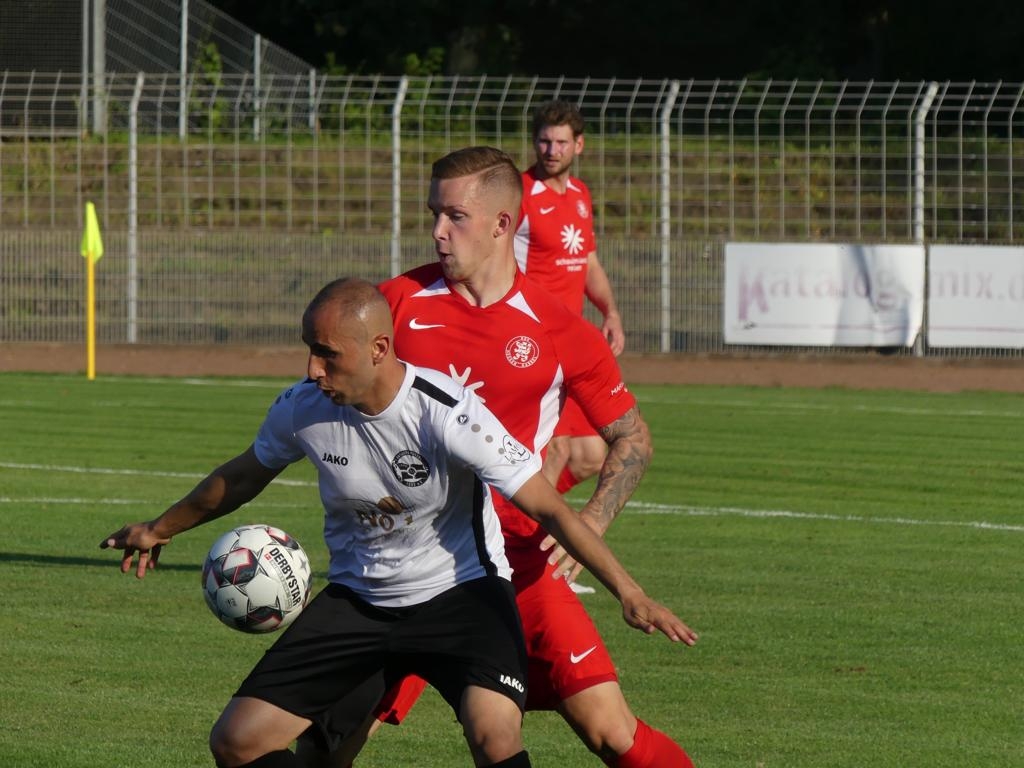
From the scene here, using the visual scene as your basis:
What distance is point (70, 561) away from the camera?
32.9 ft

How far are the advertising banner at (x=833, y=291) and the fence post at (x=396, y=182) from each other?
15.5ft

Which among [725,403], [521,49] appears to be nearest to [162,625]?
[725,403]

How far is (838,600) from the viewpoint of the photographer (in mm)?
9039

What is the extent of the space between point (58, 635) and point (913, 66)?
38.0 m

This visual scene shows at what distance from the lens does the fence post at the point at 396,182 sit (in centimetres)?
2547

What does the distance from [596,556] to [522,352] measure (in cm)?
104

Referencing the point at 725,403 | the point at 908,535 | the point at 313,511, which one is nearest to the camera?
the point at 908,535

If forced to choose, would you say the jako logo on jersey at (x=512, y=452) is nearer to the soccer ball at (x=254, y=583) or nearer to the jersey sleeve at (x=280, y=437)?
the jersey sleeve at (x=280, y=437)

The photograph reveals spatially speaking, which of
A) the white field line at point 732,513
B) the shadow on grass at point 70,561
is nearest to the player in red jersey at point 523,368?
the shadow on grass at point 70,561

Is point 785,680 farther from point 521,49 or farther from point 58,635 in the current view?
point 521,49

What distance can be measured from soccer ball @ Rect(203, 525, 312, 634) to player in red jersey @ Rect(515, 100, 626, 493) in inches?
158

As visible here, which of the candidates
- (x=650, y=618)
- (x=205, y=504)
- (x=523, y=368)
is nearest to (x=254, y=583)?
(x=205, y=504)

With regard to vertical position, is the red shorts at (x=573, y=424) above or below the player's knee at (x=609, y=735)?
above

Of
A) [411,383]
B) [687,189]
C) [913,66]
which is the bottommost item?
[411,383]
